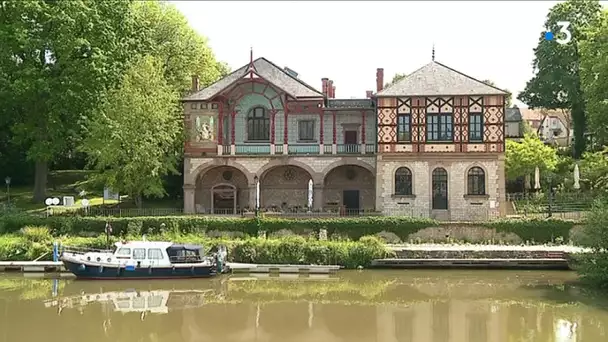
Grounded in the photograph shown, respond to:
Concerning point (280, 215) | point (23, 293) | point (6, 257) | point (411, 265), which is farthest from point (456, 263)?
point (6, 257)

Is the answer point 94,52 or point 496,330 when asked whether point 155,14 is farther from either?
point 496,330

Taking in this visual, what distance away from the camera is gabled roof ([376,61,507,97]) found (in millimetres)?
36500

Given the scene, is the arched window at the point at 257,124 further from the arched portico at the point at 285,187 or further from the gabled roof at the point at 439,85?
the gabled roof at the point at 439,85

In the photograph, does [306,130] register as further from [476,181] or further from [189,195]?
[476,181]

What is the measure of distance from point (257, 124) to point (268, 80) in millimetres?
2822

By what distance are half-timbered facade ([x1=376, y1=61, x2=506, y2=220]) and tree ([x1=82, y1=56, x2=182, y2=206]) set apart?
12.2 m

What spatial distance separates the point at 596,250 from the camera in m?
24.2

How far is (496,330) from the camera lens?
1934 centimetres

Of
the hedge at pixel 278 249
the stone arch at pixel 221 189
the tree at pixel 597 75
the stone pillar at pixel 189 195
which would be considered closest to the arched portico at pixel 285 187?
the stone arch at pixel 221 189

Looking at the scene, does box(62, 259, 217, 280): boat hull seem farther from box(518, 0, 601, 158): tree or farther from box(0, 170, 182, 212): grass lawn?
box(518, 0, 601, 158): tree

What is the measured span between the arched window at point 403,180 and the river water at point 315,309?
8730 mm

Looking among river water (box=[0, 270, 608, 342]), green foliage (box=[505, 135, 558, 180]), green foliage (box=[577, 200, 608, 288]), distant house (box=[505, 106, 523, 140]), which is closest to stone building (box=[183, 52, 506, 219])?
green foliage (box=[505, 135, 558, 180])

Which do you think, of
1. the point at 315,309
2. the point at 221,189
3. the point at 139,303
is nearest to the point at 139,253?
the point at 139,303

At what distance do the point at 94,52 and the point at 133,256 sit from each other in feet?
47.4
